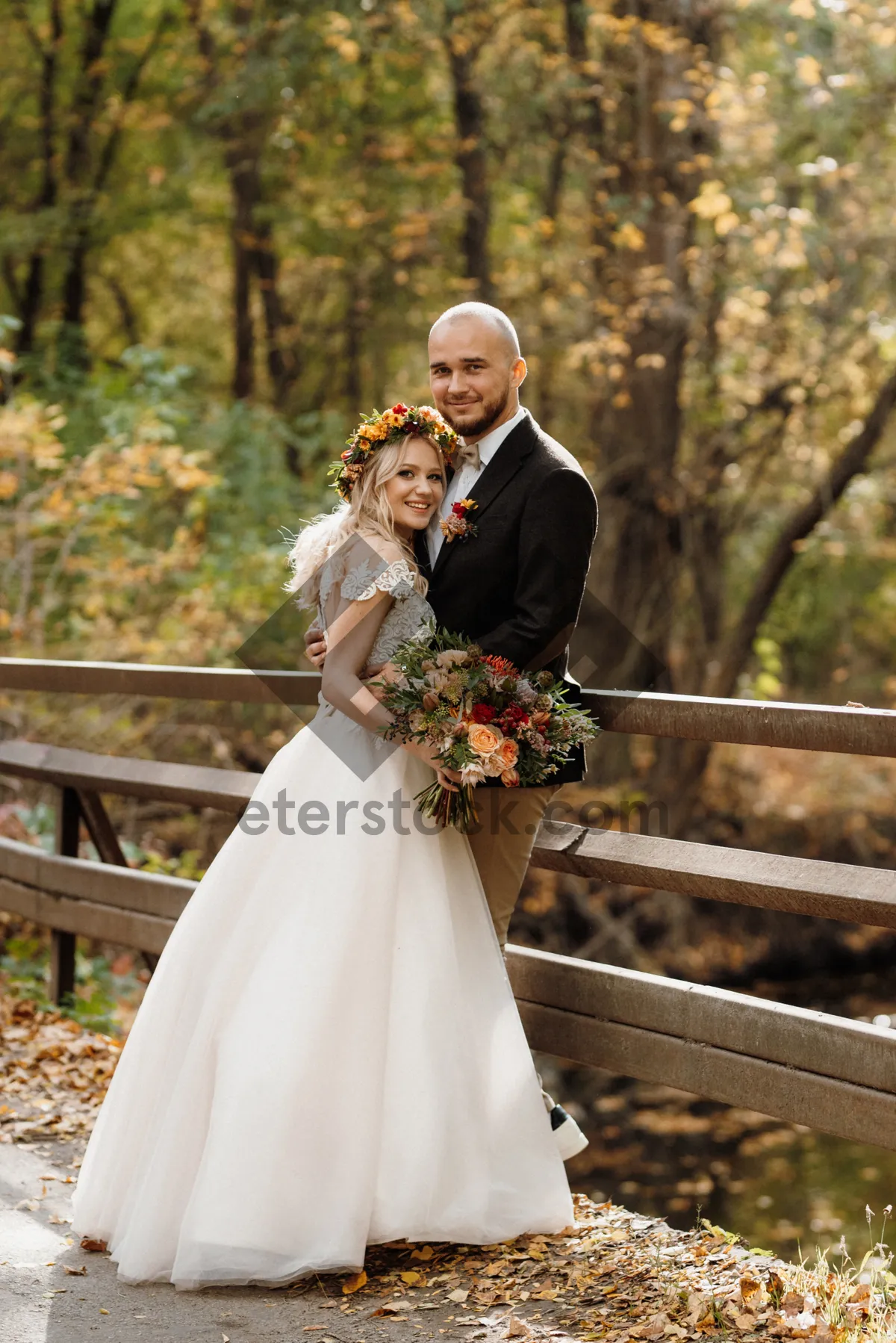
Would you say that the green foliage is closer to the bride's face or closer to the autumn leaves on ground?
the bride's face

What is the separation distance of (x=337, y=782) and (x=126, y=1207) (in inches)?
46.9

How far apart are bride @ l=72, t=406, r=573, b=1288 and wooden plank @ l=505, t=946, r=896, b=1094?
365mm

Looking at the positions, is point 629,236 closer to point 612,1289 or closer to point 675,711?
point 675,711

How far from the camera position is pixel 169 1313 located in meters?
3.27

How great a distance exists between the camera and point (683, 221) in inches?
459

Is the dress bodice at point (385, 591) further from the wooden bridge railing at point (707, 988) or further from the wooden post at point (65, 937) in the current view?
the wooden post at point (65, 937)

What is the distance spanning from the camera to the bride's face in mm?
3711

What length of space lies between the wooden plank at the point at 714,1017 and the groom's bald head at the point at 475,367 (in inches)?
60.0

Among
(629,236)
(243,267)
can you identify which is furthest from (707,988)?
(243,267)

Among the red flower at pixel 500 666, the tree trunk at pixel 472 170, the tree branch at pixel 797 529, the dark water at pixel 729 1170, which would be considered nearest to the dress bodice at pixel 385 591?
the red flower at pixel 500 666

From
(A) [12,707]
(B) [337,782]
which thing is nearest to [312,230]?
(A) [12,707]

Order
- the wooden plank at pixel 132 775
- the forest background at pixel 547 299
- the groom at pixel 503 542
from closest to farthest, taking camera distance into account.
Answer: the groom at pixel 503 542
the wooden plank at pixel 132 775
the forest background at pixel 547 299

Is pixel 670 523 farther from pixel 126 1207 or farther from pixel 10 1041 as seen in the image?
pixel 126 1207

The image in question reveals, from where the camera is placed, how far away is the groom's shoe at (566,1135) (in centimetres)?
373
